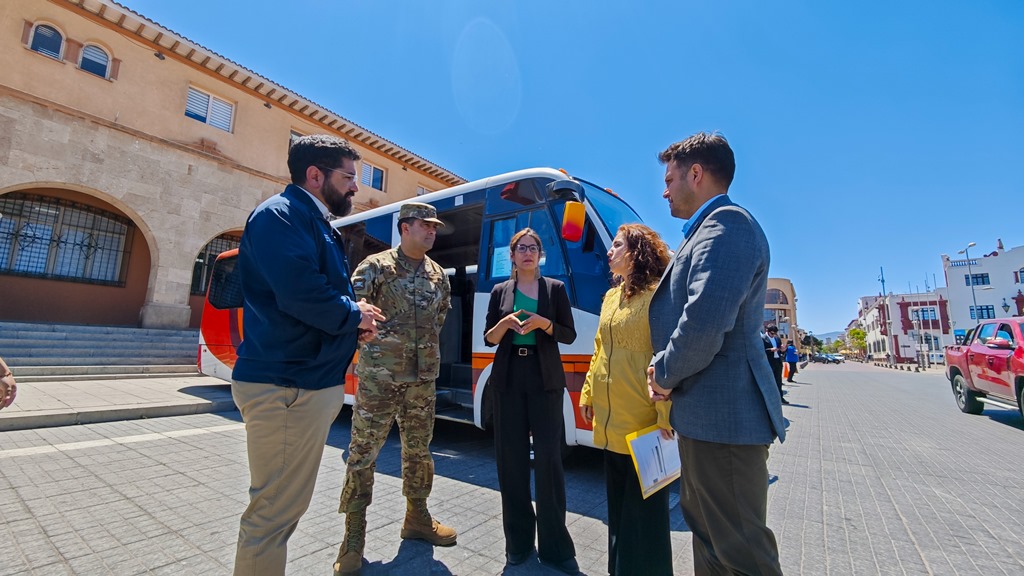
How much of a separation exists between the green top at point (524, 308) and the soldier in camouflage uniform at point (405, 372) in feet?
2.07

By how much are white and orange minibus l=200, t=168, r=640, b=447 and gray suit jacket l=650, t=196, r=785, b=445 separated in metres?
1.69

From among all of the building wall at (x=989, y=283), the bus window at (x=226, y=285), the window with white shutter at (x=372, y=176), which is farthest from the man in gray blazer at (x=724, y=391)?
the building wall at (x=989, y=283)

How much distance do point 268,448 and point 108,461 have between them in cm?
419

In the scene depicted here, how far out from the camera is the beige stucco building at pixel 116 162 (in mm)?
11320

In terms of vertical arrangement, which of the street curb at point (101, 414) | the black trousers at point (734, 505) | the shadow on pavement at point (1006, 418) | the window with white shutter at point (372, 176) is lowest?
the shadow on pavement at point (1006, 418)

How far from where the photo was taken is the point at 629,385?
7.22ft

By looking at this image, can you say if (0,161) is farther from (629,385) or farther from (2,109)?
(629,385)

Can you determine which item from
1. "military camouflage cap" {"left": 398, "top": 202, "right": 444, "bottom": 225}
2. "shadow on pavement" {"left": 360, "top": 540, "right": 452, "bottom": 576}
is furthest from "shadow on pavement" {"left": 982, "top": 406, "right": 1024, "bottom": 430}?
"military camouflage cap" {"left": 398, "top": 202, "right": 444, "bottom": 225}

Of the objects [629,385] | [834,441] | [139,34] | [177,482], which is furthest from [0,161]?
[834,441]

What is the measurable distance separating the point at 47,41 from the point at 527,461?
17433 millimetres

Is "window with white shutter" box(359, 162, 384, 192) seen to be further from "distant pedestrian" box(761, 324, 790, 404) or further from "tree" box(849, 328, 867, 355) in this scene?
"tree" box(849, 328, 867, 355)

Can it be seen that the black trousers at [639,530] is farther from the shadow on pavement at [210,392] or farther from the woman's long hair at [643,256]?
the shadow on pavement at [210,392]

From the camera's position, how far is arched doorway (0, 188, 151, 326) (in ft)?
39.0

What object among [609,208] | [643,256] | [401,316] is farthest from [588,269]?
[401,316]
